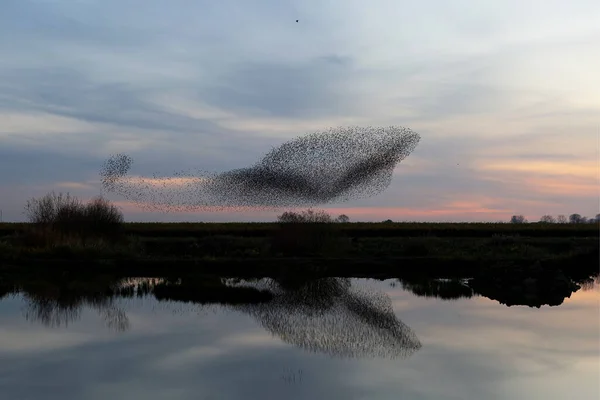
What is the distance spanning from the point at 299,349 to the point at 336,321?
3445mm

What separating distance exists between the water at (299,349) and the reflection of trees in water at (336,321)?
0.04 meters

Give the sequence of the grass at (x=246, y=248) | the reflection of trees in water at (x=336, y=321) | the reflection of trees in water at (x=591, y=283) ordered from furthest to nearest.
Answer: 1. the grass at (x=246, y=248)
2. the reflection of trees in water at (x=591, y=283)
3. the reflection of trees in water at (x=336, y=321)

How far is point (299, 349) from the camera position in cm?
1323

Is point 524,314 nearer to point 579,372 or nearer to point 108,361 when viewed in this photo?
point 579,372

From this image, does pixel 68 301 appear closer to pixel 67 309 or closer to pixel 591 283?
pixel 67 309

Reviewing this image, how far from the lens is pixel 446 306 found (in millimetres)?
19062

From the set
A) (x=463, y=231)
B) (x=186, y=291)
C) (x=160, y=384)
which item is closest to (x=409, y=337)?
(x=160, y=384)

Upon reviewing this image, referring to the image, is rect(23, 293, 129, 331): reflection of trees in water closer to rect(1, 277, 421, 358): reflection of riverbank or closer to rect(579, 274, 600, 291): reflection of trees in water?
rect(1, 277, 421, 358): reflection of riverbank

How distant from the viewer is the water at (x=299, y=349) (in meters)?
10.1

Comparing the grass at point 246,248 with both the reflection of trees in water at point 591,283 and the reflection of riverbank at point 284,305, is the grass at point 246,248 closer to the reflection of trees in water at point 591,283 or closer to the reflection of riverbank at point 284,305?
the reflection of trees in water at point 591,283

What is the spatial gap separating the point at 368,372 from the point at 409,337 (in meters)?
3.48

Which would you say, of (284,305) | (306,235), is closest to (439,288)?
(284,305)

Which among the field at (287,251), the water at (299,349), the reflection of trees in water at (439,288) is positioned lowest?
the water at (299,349)

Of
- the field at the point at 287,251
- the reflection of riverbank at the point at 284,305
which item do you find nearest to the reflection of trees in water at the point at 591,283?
the field at the point at 287,251
